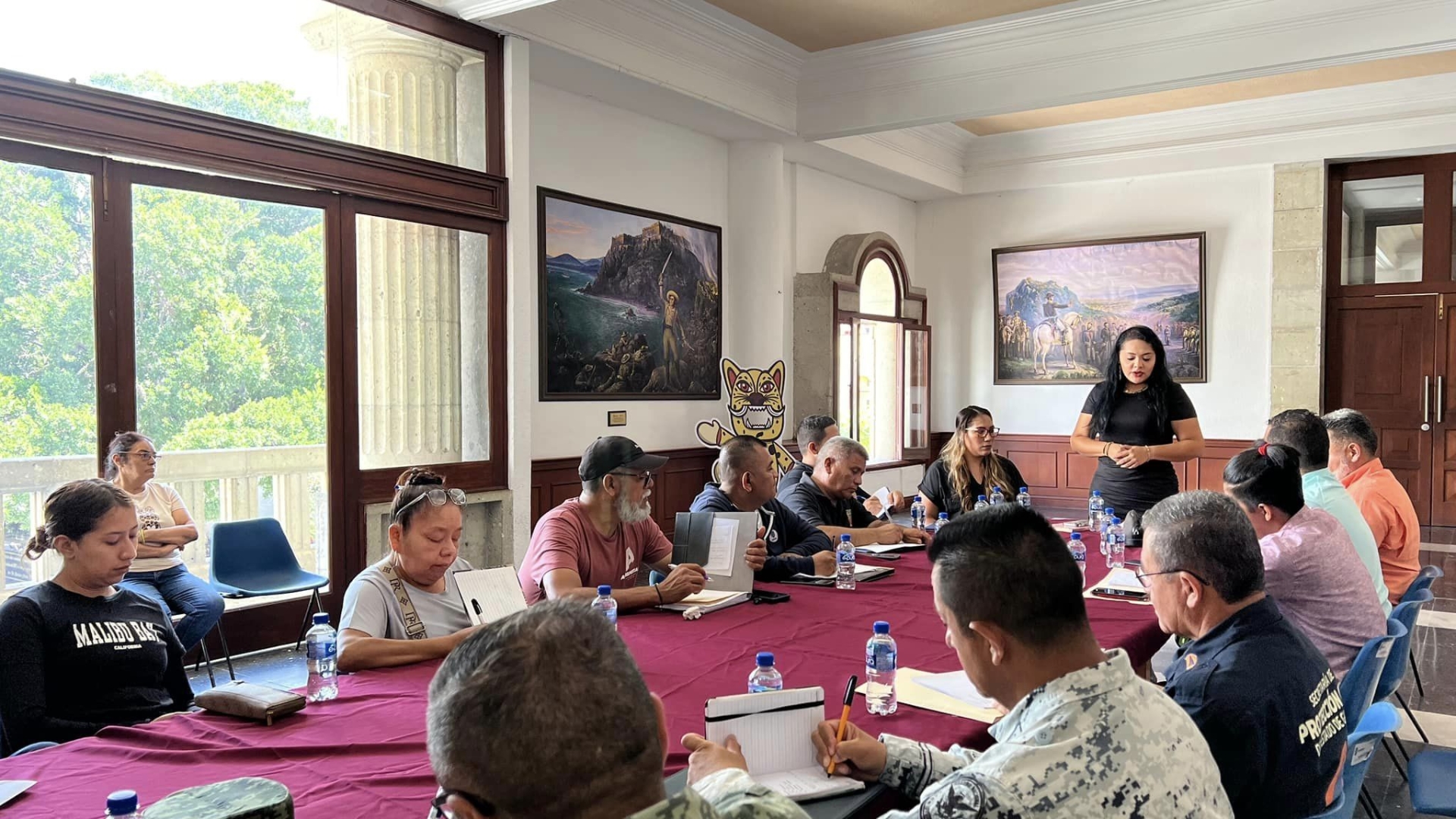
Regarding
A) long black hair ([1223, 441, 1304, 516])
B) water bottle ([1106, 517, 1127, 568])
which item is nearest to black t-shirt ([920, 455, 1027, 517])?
water bottle ([1106, 517, 1127, 568])

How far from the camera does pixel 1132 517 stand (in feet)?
15.5

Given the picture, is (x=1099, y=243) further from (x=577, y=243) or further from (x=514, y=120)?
(x=514, y=120)

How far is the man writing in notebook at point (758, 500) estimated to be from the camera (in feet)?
12.0

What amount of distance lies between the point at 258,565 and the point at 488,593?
9.24ft

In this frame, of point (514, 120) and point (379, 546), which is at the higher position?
point (514, 120)

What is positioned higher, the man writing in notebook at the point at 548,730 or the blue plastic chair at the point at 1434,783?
the man writing in notebook at the point at 548,730

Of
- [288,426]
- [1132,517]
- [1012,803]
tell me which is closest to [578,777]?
[1012,803]

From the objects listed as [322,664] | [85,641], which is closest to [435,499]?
[322,664]

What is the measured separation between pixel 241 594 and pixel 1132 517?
4426 mm

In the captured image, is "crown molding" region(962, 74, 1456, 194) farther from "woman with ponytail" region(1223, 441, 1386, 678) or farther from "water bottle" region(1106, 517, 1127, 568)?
"woman with ponytail" region(1223, 441, 1386, 678)

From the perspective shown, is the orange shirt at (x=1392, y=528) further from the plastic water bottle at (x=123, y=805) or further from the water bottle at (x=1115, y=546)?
the plastic water bottle at (x=123, y=805)

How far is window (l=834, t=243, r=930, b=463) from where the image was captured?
9.36 metres

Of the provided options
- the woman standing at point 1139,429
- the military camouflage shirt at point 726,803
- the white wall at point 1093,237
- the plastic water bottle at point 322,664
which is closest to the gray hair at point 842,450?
the woman standing at point 1139,429

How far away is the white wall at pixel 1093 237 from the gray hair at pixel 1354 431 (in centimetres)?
574
